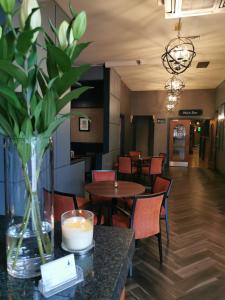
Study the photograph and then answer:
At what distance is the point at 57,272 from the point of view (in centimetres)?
85

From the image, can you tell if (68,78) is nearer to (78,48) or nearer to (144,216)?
(78,48)

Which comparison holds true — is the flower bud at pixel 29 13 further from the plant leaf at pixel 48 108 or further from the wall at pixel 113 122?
the wall at pixel 113 122

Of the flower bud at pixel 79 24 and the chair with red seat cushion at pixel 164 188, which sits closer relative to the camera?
the flower bud at pixel 79 24

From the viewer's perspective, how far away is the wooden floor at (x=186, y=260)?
8.25 ft

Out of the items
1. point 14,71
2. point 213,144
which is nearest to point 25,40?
point 14,71

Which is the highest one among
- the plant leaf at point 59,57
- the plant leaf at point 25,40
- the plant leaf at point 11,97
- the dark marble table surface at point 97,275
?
the plant leaf at point 25,40

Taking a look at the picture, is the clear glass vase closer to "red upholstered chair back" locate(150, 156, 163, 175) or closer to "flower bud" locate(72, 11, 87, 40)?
"flower bud" locate(72, 11, 87, 40)

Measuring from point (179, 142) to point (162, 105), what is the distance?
6.72 feet

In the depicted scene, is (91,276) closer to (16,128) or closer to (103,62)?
(16,128)

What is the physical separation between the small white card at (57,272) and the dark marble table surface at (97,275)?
4cm

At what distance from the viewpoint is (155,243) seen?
3.57 metres

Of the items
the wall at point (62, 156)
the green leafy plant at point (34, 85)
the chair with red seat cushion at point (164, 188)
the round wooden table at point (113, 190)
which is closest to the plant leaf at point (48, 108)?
the green leafy plant at point (34, 85)

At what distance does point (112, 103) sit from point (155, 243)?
5.26m

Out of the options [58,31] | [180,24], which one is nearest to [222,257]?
[58,31]
